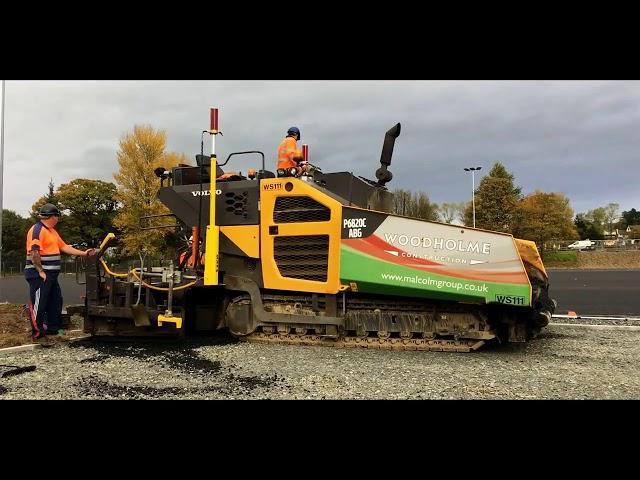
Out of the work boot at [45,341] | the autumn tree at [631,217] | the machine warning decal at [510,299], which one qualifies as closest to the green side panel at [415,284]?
the machine warning decal at [510,299]

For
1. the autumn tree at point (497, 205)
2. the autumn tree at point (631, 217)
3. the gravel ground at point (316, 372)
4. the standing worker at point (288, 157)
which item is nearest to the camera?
the gravel ground at point (316, 372)

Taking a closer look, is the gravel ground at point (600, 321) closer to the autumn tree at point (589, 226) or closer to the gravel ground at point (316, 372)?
the gravel ground at point (316, 372)

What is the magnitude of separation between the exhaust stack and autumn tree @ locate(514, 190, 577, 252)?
36261mm

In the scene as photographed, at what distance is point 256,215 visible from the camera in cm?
751

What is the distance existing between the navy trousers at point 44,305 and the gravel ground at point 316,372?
576 mm

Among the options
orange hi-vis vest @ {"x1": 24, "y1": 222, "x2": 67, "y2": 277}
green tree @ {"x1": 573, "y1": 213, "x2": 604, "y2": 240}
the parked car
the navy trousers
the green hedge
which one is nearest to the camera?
the navy trousers

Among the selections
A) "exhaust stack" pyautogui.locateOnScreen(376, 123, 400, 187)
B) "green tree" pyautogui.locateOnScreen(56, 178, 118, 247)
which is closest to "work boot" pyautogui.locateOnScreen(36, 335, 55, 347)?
"exhaust stack" pyautogui.locateOnScreen(376, 123, 400, 187)

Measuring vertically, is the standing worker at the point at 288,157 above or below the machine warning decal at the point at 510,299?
above

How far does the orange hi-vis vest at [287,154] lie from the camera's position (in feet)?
24.6

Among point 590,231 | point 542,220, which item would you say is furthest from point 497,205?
point 590,231

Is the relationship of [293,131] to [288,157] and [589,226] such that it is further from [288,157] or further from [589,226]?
[589,226]

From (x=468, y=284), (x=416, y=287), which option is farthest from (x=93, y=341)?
(x=468, y=284)

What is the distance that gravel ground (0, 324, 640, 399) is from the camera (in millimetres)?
4727

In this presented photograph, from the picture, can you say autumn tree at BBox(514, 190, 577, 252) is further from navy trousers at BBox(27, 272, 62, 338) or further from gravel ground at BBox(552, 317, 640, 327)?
navy trousers at BBox(27, 272, 62, 338)
